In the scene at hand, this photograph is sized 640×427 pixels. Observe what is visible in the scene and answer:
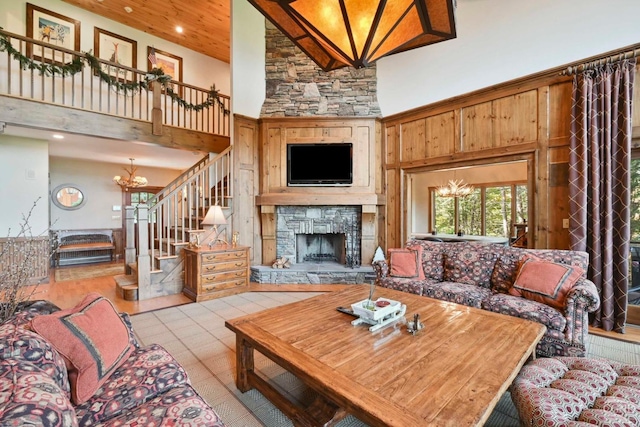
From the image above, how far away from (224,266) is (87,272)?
3.72 metres

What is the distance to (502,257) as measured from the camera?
3283 mm

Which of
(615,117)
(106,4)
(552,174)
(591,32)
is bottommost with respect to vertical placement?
(552,174)

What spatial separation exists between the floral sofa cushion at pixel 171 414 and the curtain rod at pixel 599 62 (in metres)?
4.77

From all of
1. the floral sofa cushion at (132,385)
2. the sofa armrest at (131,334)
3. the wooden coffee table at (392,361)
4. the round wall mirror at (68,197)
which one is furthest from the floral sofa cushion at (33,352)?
the round wall mirror at (68,197)

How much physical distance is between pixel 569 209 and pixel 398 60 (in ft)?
11.5

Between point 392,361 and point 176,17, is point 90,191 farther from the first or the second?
point 392,361

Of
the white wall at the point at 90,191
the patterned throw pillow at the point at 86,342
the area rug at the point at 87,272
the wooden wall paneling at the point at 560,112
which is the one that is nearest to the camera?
the patterned throw pillow at the point at 86,342

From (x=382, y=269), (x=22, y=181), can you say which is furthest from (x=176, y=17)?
(x=382, y=269)

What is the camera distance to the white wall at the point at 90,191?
22.1 ft

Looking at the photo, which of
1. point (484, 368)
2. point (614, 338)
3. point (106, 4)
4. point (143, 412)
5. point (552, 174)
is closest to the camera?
point (143, 412)

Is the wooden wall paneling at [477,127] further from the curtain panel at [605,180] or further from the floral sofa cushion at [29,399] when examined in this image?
the floral sofa cushion at [29,399]

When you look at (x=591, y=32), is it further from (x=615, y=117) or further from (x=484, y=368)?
(x=484, y=368)

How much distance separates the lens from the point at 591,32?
3318 millimetres

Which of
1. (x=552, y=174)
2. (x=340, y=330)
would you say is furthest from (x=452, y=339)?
(x=552, y=174)
